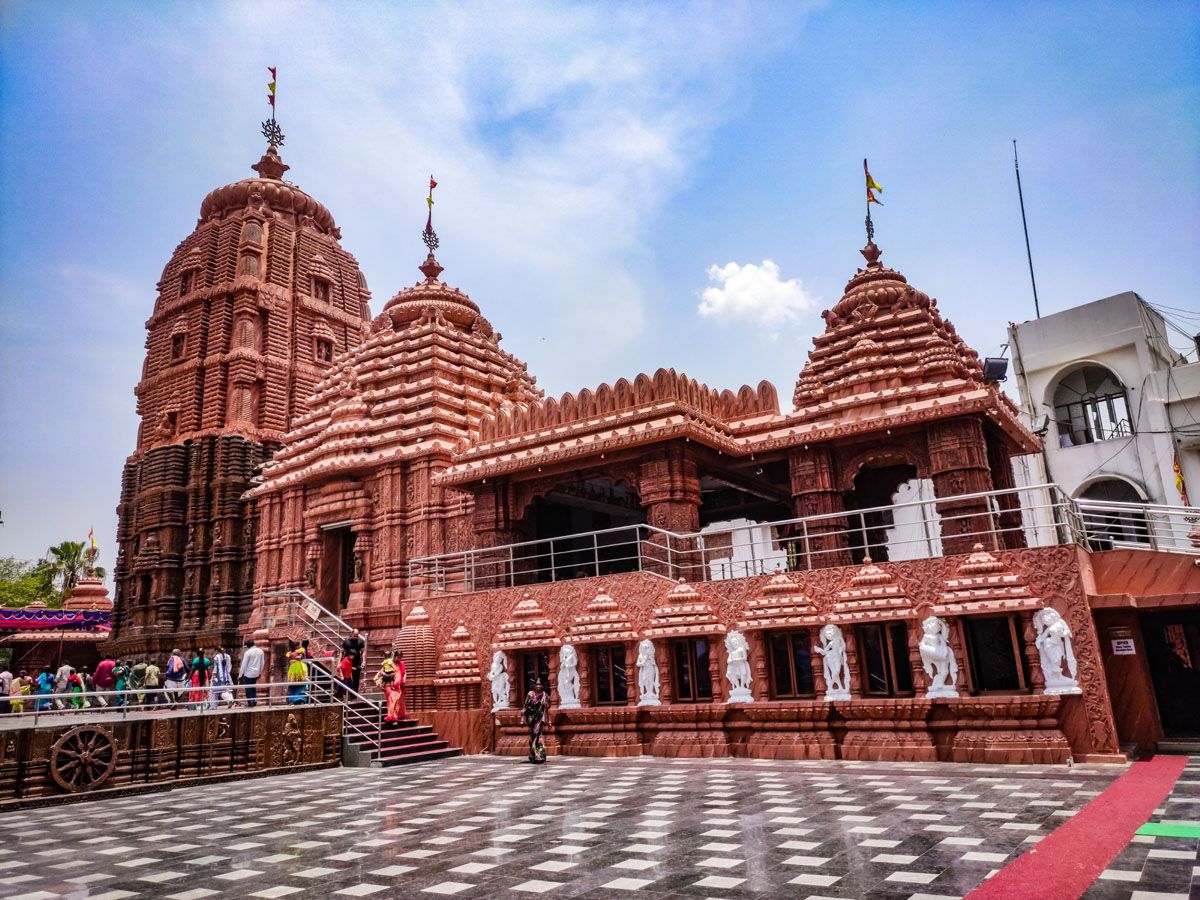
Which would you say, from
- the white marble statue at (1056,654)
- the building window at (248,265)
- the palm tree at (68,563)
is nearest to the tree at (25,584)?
the palm tree at (68,563)

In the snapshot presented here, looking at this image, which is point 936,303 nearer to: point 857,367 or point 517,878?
point 857,367

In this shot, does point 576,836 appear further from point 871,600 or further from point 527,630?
point 527,630

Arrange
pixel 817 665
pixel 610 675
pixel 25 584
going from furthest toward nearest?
pixel 25 584
pixel 610 675
pixel 817 665

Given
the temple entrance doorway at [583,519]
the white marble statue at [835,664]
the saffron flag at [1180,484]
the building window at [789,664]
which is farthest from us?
the saffron flag at [1180,484]

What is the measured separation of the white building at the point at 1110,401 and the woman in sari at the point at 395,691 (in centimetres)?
1833

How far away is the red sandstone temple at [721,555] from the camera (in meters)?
11.4

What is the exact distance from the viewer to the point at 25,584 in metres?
50.5

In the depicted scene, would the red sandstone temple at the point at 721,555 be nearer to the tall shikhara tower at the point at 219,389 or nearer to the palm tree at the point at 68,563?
the tall shikhara tower at the point at 219,389

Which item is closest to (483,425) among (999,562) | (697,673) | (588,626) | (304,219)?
(588,626)

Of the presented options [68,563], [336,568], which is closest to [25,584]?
[68,563]

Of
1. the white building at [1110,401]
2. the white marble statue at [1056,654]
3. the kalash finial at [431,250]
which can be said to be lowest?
the white marble statue at [1056,654]

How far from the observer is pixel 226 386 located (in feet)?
114

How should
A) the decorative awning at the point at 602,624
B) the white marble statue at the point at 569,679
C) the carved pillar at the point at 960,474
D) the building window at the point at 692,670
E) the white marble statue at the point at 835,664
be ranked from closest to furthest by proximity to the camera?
the white marble statue at the point at 835,664
the building window at the point at 692,670
the decorative awning at the point at 602,624
the white marble statue at the point at 569,679
the carved pillar at the point at 960,474

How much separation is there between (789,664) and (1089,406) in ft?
58.0
